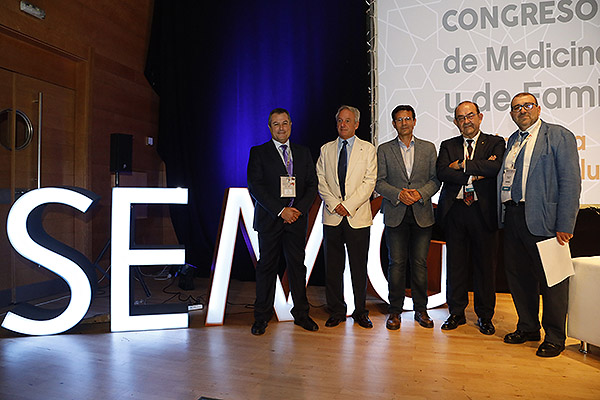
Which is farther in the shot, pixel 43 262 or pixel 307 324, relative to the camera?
pixel 307 324

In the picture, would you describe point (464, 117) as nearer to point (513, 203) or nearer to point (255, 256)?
point (513, 203)

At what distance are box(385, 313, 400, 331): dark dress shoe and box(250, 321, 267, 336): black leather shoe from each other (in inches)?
34.7

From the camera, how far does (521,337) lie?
8.93ft

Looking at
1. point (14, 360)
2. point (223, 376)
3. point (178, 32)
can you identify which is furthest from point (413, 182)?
point (178, 32)

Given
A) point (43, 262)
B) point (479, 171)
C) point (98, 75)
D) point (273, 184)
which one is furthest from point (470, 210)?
point (98, 75)

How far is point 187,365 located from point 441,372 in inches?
54.5

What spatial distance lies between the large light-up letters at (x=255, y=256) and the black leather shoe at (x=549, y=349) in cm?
95

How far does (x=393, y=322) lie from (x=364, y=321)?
0.20 metres

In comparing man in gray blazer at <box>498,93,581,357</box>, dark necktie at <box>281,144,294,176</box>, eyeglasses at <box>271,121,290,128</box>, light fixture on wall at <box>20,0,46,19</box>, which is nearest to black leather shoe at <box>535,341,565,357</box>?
man in gray blazer at <box>498,93,581,357</box>

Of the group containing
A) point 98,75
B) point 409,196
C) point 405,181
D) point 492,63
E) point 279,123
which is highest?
point 98,75

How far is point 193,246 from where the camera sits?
17.2ft

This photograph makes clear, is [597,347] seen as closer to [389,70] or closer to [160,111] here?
[389,70]

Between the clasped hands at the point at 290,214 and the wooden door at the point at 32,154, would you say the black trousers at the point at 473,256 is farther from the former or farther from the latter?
the wooden door at the point at 32,154

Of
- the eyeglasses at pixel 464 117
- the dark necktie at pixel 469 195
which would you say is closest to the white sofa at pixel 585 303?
the dark necktie at pixel 469 195
